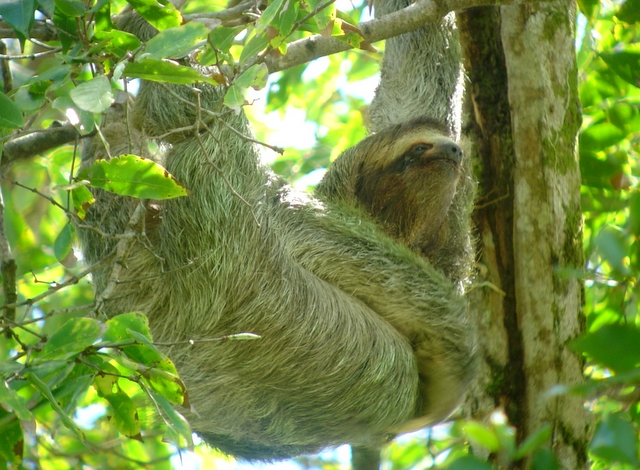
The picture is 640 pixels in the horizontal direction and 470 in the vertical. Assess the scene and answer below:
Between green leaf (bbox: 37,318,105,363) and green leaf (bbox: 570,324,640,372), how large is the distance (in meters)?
2.03

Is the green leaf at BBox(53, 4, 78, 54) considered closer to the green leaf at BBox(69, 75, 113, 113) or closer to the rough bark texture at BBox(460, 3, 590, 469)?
the green leaf at BBox(69, 75, 113, 113)

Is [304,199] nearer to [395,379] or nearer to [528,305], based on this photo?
[395,379]

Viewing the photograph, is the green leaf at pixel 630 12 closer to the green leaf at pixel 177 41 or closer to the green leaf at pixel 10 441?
the green leaf at pixel 177 41

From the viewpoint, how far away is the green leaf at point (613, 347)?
68.8 inches

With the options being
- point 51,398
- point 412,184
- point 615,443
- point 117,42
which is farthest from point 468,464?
point 412,184

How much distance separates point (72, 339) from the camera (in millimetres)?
3008

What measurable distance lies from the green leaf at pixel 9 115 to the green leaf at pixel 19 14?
1.45 ft

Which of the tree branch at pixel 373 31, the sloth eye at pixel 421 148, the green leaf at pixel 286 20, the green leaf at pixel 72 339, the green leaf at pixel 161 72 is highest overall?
the tree branch at pixel 373 31

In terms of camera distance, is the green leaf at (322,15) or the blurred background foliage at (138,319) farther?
the green leaf at (322,15)

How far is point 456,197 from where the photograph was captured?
602 centimetres

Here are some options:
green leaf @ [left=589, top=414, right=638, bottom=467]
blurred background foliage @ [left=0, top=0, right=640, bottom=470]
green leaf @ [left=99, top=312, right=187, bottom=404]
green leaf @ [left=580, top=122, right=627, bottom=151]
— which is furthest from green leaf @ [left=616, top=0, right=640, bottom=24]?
green leaf @ [left=99, top=312, right=187, bottom=404]

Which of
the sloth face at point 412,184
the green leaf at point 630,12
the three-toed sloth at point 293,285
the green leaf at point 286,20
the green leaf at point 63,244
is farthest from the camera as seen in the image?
the sloth face at point 412,184

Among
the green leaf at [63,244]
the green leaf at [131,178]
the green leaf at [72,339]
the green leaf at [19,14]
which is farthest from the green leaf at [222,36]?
the green leaf at [72,339]

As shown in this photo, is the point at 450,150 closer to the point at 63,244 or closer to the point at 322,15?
the point at 322,15
